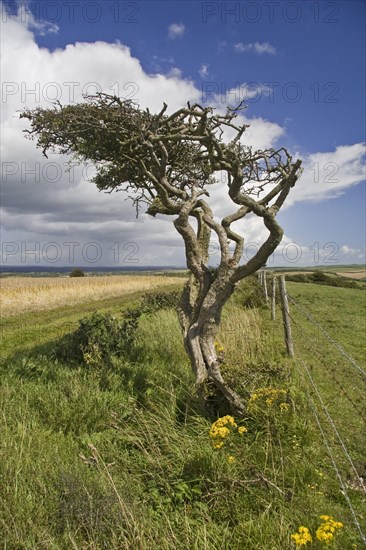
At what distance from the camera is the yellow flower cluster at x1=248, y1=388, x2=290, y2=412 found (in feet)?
16.9

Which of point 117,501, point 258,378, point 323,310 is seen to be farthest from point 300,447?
point 323,310

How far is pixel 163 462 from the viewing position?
14.6 feet

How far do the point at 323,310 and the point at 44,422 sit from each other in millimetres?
18247

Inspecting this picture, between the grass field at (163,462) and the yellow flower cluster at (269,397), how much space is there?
2cm

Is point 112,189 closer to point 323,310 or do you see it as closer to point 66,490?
point 66,490

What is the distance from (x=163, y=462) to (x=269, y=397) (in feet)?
5.95

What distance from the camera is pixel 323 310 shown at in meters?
20.8

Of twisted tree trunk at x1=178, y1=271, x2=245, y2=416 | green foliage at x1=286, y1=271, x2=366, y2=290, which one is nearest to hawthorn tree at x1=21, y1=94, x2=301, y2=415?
twisted tree trunk at x1=178, y1=271, x2=245, y2=416

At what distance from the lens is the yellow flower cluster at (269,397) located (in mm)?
5152

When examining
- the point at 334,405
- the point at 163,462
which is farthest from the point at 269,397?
the point at 334,405

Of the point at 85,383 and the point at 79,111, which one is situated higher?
the point at 79,111

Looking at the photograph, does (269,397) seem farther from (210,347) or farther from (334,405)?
(334,405)

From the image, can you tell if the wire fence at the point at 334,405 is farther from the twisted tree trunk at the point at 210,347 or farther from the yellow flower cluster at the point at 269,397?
the twisted tree trunk at the point at 210,347

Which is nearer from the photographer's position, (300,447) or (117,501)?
(117,501)
